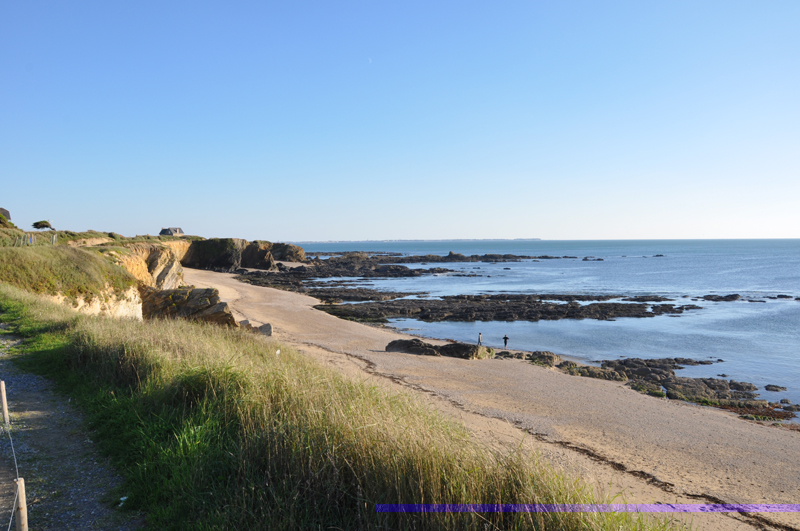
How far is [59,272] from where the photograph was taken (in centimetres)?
1928

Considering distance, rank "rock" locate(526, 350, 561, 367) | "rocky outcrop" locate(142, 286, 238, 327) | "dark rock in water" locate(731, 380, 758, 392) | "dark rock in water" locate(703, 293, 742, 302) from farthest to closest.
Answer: "dark rock in water" locate(703, 293, 742, 302) < "rock" locate(526, 350, 561, 367) < "dark rock in water" locate(731, 380, 758, 392) < "rocky outcrop" locate(142, 286, 238, 327)

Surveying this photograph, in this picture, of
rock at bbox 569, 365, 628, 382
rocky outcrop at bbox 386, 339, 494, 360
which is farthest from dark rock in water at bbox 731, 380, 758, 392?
rocky outcrop at bbox 386, 339, 494, 360

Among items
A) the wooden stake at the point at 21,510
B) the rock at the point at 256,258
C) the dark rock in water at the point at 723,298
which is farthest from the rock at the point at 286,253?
the wooden stake at the point at 21,510

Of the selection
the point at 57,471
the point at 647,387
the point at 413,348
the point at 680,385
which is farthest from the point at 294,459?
the point at 680,385

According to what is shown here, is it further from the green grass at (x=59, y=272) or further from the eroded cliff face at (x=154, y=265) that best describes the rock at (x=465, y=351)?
the eroded cliff face at (x=154, y=265)

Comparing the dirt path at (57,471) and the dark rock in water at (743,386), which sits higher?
the dirt path at (57,471)

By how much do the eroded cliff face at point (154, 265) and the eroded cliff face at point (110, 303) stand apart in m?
5.12

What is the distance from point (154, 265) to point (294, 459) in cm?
2876

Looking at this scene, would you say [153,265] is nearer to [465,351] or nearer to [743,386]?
[465,351]

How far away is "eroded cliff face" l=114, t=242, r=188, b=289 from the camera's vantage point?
26234 mm

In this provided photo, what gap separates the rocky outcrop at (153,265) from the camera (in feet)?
85.1

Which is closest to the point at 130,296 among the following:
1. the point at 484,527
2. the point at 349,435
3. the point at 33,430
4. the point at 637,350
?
the point at 33,430

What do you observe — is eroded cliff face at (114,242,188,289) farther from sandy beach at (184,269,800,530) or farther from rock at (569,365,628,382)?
rock at (569,365,628,382)

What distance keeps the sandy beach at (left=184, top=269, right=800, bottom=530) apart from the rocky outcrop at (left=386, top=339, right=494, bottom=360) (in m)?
0.77
